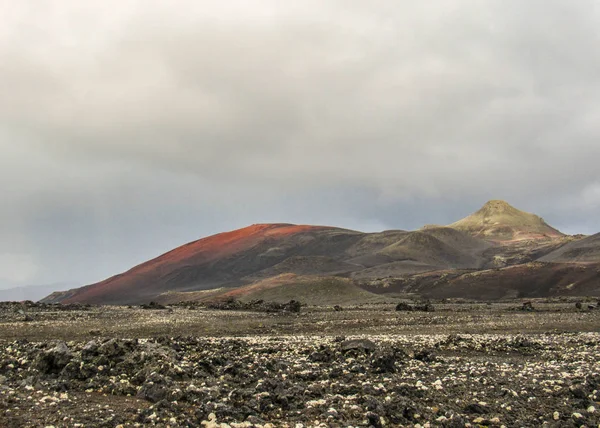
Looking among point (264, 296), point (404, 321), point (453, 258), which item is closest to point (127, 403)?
point (404, 321)

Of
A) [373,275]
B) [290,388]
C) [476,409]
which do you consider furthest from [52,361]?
[373,275]

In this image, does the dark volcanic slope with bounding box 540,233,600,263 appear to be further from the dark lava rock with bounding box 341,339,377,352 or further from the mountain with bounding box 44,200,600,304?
the dark lava rock with bounding box 341,339,377,352

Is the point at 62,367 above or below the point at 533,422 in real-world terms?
above

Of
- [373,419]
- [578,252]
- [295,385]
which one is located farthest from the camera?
[578,252]

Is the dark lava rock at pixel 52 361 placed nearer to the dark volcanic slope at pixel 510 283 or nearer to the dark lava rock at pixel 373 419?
the dark lava rock at pixel 373 419

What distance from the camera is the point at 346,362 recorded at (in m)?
16.3

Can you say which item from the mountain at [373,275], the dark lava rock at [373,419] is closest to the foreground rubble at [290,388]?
the dark lava rock at [373,419]

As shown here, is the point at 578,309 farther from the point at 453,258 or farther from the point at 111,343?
the point at 453,258

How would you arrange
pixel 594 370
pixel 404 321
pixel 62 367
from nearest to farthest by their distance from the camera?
1. pixel 62 367
2. pixel 594 370
3. pixel 404 321

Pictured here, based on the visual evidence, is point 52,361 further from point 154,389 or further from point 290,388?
point 290,388

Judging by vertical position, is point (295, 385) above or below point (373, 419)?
above

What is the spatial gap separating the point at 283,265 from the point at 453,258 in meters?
63.1

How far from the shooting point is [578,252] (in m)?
144

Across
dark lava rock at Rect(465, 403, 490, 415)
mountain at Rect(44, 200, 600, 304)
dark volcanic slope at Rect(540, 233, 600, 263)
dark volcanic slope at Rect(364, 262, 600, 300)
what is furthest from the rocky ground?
dark volcanic slope at Rect(540, 233, 600, 263)
